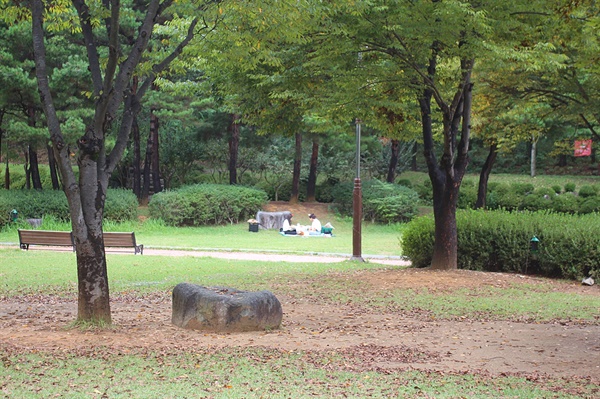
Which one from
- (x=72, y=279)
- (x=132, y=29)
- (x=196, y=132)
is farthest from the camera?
(x=196, y=132)

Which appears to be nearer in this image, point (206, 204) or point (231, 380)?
point (231, 380)

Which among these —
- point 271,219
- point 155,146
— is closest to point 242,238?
point 271,219

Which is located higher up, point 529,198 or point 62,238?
point 529,198

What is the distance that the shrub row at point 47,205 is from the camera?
26.4m

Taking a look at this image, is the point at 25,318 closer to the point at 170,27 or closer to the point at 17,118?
the point at 170,27

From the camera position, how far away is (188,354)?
277 inches

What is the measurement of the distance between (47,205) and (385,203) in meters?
14.8

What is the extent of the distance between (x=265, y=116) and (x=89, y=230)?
24.8 ft

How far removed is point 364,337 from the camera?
8.45 metres

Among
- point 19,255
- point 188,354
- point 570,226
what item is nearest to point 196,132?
point 19,255

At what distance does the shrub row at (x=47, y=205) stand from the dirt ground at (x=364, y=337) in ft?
54.1

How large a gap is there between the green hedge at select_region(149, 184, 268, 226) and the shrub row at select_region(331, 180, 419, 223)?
4.68 metres

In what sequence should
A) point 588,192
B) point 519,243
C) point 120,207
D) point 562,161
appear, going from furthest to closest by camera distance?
point 562,161 → point 588,192 → point 120,207 → point 519,243

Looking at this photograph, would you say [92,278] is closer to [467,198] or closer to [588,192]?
[467,198]
